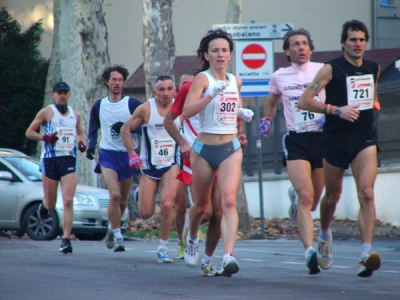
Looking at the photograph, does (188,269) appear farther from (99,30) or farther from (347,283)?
(99,30)

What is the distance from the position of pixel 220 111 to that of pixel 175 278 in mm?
1549

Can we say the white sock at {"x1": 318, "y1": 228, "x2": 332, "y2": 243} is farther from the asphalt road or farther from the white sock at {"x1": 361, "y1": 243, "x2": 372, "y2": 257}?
the white sock at {"x1": 361, "y1": 243, "x2": 372, "y2": 257}

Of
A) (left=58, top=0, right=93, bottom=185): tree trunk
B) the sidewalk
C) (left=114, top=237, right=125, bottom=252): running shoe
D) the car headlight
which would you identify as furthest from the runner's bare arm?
(left=58, top=0, right=93, bottom=185): tree trunk

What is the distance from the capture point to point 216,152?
8.37 m

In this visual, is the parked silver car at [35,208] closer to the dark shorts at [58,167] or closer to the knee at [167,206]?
the dark shorts at [58,167]

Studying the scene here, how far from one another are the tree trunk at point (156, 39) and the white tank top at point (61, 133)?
17.5 feet

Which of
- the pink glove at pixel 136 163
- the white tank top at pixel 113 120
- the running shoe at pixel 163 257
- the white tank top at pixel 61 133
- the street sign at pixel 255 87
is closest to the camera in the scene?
the running shoe at pixel 163 257

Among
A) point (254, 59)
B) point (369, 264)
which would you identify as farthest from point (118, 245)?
point (254, 59)

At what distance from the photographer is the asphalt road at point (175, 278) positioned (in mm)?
7199

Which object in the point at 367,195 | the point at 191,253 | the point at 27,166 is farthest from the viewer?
the point at 27,166

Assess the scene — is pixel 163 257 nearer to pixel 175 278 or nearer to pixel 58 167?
pixel 175 278

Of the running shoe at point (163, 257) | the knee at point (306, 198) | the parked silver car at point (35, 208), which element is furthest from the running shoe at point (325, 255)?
the parked silver car at point (35, 208)

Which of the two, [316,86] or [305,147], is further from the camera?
[305,147]

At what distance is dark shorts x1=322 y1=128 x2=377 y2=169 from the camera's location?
8375mm
